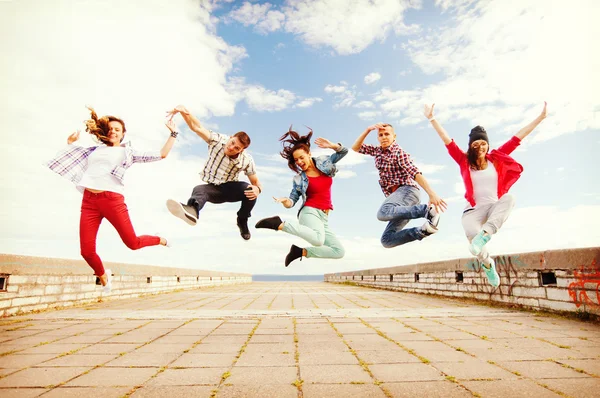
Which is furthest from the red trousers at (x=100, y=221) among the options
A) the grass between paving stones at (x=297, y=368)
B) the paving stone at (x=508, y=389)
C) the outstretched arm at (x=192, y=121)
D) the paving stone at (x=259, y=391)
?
the paving stone at (x=508, y=389)

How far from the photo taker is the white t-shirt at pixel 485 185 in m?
2.37

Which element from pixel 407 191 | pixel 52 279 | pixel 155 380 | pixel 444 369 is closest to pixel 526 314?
pixel 444 369

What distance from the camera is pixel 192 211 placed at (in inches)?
78.5

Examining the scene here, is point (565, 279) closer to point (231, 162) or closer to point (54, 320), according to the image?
point (231, 162)

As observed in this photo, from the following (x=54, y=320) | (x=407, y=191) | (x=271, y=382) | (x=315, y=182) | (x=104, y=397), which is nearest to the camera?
(x=407, y=191)

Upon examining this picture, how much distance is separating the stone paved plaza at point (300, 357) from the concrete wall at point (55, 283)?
0.55 meters

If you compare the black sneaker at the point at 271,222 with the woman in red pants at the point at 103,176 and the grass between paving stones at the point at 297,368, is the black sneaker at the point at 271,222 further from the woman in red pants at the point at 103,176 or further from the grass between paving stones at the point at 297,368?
the grass between paving stones at the point at 297,368

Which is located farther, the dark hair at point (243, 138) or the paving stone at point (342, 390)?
the paving stone at point (342, 390)

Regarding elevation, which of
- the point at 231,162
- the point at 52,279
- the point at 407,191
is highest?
the point at 231,162

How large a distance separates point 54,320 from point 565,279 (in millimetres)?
8631

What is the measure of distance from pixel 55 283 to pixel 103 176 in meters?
6.95

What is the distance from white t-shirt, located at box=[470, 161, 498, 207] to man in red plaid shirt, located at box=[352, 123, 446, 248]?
535mm

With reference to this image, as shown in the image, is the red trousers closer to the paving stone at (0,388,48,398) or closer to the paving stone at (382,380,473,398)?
the paving stone at (0,388,48,398)

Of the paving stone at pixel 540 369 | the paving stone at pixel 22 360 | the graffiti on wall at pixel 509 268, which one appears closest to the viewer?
the paving stone at pixel 540 369
